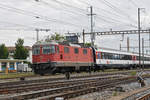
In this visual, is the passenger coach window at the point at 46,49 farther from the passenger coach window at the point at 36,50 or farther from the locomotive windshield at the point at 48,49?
the passenger coach window at the point at 36,50

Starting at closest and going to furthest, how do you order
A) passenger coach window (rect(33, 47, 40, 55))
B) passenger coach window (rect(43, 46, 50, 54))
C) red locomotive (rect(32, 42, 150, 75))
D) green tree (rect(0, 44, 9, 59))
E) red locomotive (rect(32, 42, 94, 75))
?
red locomotive (rect(32, 42, 94, 75)) < red locomotive (rect(32, 42, 150, 75)) < passenger coach window (rect(43, 46, 50, 54)) < passenger coach window (rect(33, 47, 40, 55)) < green tree (rect(0, 44, 9, 59))

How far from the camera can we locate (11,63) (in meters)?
62.8

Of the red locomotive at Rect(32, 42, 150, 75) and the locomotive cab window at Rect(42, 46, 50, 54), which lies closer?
the red locomotive at Rect(32, 42, 150, 75)

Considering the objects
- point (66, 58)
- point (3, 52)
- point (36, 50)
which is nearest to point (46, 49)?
point (36, 50)

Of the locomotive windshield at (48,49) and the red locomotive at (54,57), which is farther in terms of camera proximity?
the locomotive windshield at (48,49)

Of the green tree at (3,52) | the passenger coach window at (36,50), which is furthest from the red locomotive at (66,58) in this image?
the green tree at (3,52)

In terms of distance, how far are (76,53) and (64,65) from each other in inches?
123

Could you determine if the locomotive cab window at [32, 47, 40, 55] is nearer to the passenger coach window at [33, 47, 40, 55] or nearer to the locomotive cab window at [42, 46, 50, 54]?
the passenger coach window at [33, 47, 40, 55]

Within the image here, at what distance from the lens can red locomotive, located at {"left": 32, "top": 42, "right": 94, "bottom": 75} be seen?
92.5ft

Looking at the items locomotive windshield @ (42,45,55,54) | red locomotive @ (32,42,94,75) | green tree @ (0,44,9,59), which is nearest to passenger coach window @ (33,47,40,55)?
red locomotive @ (32,42,94,75)

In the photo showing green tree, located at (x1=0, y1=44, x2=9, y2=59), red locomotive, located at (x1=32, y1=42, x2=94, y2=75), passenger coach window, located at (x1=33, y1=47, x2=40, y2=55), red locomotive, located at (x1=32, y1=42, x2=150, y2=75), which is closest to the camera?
red locomotive, located at (x1=32, y1=42, x2=94, y2=75)

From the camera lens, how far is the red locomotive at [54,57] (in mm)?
28188

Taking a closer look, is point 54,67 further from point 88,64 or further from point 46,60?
point 88,64

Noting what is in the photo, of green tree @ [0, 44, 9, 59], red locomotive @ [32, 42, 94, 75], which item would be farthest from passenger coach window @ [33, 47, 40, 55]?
green tree @ [0, 44, 9, 59]
